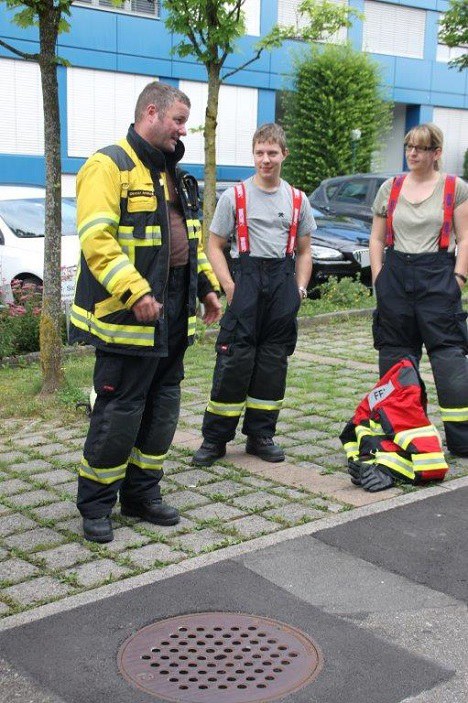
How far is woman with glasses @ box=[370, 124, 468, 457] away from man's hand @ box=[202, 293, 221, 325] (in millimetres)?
1349

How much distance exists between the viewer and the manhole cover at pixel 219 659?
335cm

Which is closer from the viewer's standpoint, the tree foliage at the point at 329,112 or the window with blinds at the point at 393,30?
the tree foliage at the point at 329,112

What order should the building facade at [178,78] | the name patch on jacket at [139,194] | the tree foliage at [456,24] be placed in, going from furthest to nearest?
1. the building facade at [178,78]
2. the tree foliage at [456,24]
3. the name patch on jacket at [139,194]

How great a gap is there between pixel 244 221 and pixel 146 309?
65.1 inches

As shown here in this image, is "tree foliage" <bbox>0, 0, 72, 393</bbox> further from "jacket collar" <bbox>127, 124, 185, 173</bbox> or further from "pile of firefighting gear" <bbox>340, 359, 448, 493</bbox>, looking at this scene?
"jacket collar" <bbox>127, 124, 185, 173</bbox>

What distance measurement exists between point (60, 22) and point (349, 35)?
27.9 metres

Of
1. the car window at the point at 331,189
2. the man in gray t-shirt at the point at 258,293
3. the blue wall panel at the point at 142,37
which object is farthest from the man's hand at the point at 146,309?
the blue wall panel at the point at 142,37

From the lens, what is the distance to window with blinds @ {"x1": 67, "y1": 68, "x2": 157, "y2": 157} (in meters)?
26.7

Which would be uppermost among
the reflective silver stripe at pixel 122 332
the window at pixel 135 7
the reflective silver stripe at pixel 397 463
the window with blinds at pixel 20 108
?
A: the window at pixel 135 7

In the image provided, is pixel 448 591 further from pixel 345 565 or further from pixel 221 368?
pixel 221 368

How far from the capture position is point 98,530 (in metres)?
4.57

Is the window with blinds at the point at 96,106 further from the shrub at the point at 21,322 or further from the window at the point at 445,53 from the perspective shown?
the shrub at the point at 21,322

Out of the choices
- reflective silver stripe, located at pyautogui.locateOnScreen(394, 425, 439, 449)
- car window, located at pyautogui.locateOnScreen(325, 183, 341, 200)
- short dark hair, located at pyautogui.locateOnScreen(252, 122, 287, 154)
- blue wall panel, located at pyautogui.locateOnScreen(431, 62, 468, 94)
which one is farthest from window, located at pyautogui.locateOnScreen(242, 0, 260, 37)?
reflective silver stripe, located at pyautogui.locateOnScreen(394, 425, 439, 449)

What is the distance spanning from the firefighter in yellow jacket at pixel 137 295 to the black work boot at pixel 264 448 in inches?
47.6
